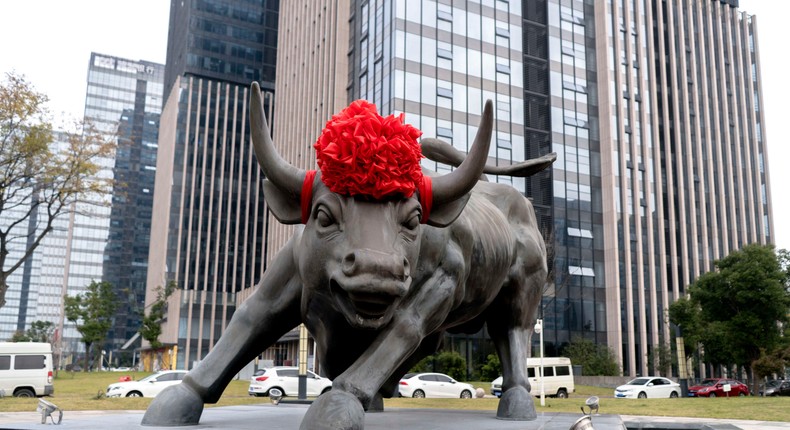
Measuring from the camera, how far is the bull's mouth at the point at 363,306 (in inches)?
127

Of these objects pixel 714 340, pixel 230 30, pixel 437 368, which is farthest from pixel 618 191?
pixel 230 30

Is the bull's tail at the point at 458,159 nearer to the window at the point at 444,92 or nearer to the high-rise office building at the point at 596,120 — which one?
the high-rise office building at the point at 596,120

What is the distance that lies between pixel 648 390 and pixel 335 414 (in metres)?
32.3

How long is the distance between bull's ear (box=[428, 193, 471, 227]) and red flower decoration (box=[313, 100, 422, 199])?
21cm

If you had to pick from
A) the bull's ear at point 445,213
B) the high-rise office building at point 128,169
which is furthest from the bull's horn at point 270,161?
the high-rise office building at point 128,169

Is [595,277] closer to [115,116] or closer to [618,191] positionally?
[618,191]

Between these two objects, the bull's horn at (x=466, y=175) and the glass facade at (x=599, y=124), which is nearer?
A: the bull's horn at (x=466, y=175)

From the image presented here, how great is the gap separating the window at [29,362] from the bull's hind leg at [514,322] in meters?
23.4

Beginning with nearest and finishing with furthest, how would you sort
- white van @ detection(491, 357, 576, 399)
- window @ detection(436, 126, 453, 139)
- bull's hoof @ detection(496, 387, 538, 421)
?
bull's hoof @ detection(496, 387, 538, 421) → white van @ detection(491, 357, 576, 399) → window @ detection(436, 126, 453, 139)

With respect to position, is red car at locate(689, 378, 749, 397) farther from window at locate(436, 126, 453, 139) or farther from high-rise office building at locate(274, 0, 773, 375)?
window at locate(436, 126, 453, 139)

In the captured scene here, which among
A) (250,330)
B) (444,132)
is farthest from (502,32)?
(250,330)

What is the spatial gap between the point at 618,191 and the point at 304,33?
3002cm

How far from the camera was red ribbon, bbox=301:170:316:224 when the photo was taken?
3607 millimetres

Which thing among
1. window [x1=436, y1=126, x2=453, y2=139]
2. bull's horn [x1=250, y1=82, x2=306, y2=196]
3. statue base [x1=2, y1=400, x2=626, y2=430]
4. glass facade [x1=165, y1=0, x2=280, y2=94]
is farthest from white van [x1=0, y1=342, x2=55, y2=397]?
glass facade [x1=165, y1=0, x2=280, y2=94]
